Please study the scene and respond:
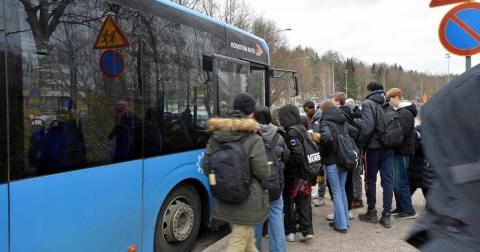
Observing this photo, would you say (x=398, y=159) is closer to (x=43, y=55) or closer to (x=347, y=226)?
(x=347, y=226)

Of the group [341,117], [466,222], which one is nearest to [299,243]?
[341,117]

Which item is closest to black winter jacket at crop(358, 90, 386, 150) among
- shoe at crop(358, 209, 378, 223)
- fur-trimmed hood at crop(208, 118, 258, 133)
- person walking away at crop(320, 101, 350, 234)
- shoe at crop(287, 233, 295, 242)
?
person walking away at crop(320, 101, 350, 234)

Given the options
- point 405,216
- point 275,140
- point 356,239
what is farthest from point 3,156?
point 405,216

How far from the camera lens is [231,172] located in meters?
3.38

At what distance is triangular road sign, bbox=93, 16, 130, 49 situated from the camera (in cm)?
343

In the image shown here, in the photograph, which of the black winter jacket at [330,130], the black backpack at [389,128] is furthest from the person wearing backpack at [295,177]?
the black backpack at [389,128]

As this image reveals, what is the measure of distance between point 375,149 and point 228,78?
2.22 m

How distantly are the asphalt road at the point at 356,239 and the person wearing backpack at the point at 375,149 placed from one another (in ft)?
0.81

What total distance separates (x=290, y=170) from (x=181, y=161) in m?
1.25

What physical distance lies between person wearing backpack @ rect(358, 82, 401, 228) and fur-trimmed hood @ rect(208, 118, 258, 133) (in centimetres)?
261

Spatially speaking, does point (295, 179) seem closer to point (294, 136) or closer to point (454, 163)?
point (294, 136)

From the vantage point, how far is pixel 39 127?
2836 millimetres

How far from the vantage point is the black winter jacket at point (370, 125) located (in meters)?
5.57

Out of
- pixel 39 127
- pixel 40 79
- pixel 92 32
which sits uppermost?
pixel 92 32
